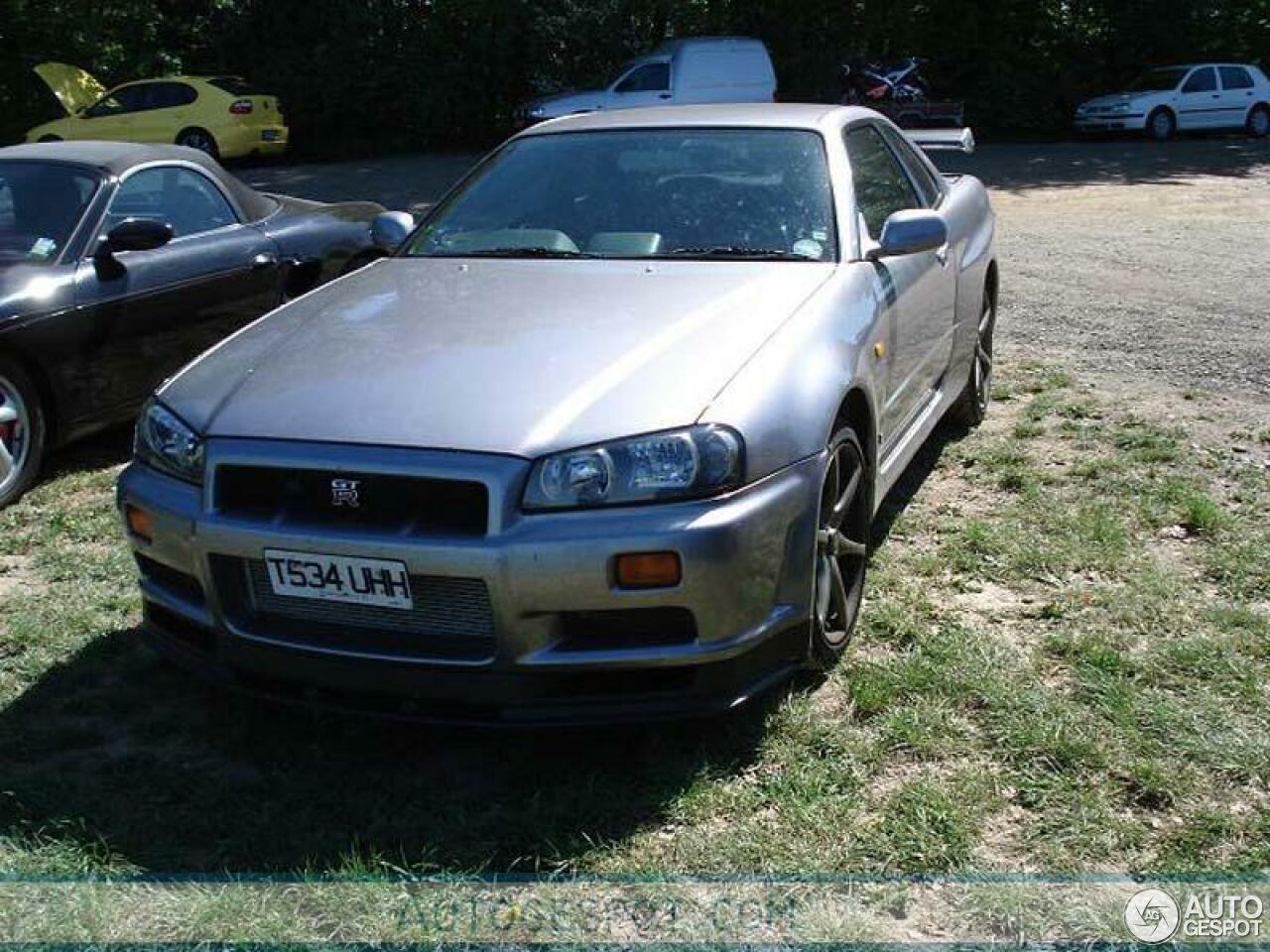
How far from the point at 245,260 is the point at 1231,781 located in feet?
16.4

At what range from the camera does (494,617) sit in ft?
10.1

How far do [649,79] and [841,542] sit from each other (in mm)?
19648

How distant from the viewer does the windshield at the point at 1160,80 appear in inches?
991

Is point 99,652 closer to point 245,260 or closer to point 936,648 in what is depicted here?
point 936,648

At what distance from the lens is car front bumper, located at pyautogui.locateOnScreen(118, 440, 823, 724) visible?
3.05m

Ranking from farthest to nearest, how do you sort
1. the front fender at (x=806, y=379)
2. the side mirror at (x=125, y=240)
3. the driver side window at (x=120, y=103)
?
1. the driver side window at (x=120, y=103)
2. the side mirror at (x=125, y=240)
3. the front fender at (x=806, y=379)

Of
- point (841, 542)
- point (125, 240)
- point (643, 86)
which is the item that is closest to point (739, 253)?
point (841, 542)

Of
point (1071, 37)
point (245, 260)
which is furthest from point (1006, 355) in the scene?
point (1071, 37)

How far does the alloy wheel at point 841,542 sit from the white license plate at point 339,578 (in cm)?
109

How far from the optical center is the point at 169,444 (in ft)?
11.6

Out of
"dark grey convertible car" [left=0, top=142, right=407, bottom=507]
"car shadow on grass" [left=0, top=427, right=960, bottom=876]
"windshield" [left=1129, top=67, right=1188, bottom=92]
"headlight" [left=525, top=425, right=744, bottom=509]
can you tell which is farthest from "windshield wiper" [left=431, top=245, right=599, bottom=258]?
"windshield" [left=1129, top=67, right=1188, bottom=92]

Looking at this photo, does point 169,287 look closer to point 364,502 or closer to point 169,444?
point 169,444

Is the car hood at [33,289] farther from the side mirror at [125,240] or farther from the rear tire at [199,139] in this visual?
the rear tire at [199,139]

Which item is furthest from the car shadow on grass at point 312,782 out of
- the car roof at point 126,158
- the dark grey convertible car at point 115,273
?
the car roof at point 126,158
